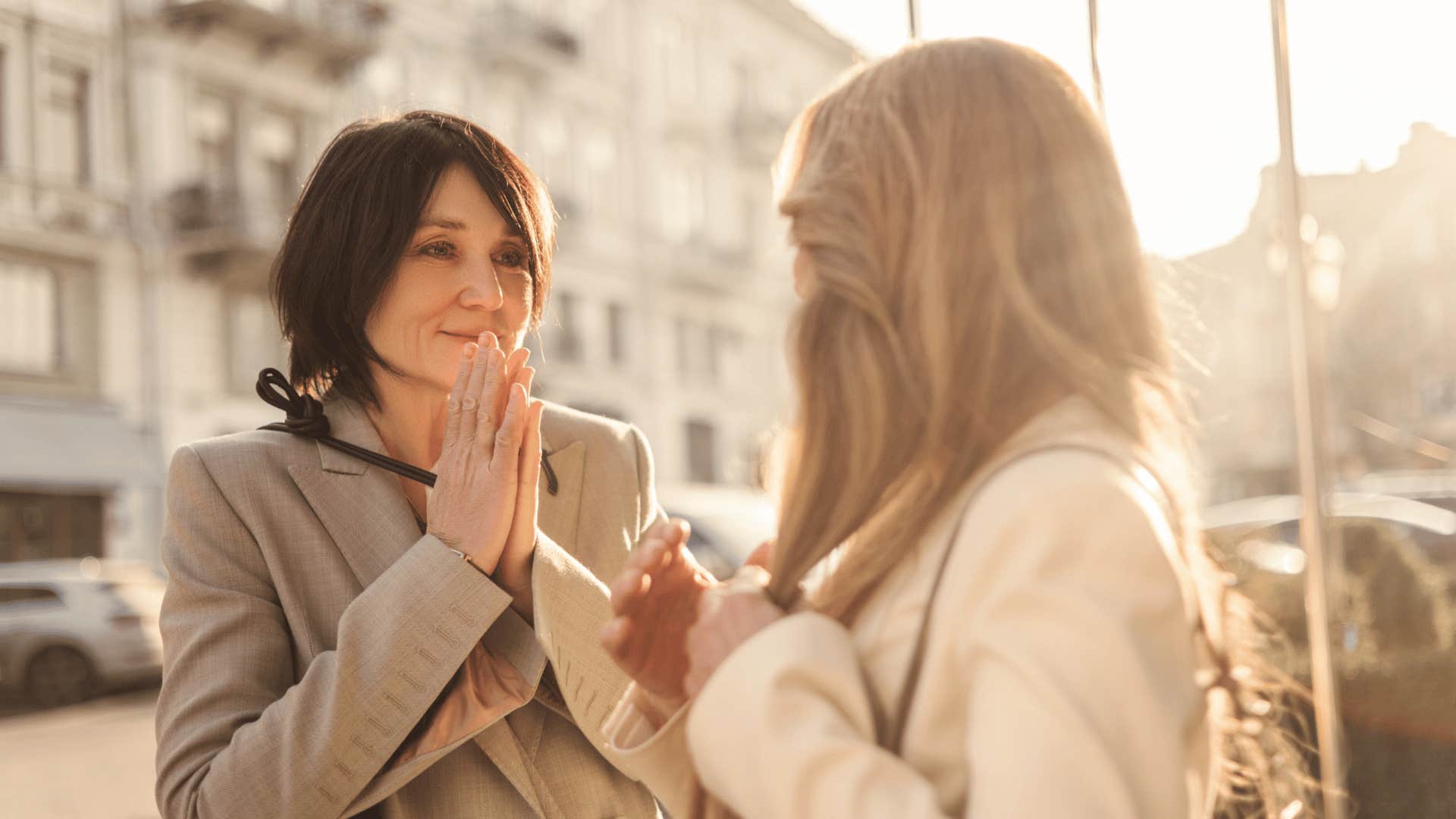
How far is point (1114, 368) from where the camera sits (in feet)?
3.43

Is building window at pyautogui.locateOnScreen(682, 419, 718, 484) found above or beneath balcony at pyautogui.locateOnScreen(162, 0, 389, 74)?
beneath

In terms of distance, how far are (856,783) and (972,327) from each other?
36cm

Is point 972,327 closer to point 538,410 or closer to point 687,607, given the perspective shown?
point 687,607

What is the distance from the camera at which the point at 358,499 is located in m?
1.81

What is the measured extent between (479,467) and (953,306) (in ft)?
2.44

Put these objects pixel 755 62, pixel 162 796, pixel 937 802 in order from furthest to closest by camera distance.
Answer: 1. pixel 755 62
2. pixel 162 796
3. pixel 937 802

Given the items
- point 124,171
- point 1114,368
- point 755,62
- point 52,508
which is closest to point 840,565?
point 1114,368

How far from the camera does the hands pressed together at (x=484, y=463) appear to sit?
1.60 m

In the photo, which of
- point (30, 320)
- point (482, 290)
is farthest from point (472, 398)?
point (30, 320)

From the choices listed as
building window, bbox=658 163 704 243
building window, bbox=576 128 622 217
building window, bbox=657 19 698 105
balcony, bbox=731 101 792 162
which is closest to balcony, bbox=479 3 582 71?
building window, bbox=576 128 622 217

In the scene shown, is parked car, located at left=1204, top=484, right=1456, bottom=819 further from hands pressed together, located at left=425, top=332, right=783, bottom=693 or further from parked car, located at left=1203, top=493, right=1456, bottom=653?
hands pressed together, located at left=425, top=332, right=783, bottom=693

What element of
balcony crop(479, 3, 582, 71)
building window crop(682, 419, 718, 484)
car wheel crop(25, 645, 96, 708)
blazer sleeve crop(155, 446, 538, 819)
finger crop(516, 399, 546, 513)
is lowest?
car wheel crop(25, 645, 96, 708)

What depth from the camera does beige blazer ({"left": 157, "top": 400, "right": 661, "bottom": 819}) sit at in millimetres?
1542

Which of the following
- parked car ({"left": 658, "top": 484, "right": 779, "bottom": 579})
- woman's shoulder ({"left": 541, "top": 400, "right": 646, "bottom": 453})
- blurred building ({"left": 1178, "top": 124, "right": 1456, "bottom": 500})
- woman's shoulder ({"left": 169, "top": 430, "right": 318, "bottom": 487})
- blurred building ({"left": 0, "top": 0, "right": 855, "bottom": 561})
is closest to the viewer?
woman's shoulder ({"left": 169, "top": 430, "right": 318, "bottom": 487})
